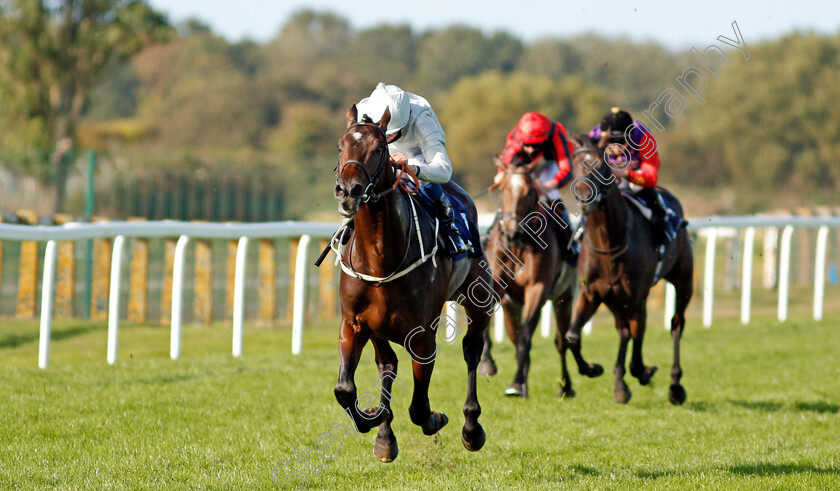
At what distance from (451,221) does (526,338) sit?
6.82 feet

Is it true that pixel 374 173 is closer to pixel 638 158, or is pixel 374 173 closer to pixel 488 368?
pixel 488 368

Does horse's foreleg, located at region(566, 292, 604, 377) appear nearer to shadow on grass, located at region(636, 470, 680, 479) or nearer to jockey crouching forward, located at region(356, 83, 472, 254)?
shadow on grass, located at region(636, 470, 680, 479)

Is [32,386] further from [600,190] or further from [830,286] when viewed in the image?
[830,286]

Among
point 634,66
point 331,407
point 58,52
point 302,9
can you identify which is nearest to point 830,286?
point 331,407

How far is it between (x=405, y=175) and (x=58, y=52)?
25.1 metres

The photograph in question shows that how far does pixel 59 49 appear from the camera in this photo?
27141 mm

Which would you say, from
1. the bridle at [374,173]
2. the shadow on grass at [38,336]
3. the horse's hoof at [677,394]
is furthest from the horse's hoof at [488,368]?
the shadow on grass at [38,336]

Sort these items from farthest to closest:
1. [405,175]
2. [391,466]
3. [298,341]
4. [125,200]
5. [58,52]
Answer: [58,52] < [125,200] < [298,341] < [391,466] < [405,175]

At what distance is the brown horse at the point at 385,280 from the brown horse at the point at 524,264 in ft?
6.44

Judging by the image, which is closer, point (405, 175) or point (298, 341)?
point (405, 175)

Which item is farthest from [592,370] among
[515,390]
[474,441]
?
[474,441]

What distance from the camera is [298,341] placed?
830cm

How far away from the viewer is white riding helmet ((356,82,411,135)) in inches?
178

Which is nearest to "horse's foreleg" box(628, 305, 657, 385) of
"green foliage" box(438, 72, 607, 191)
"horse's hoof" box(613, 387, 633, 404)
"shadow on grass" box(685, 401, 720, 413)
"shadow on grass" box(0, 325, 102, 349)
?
"horse's hoof" box(613, 387, 633, 404)
